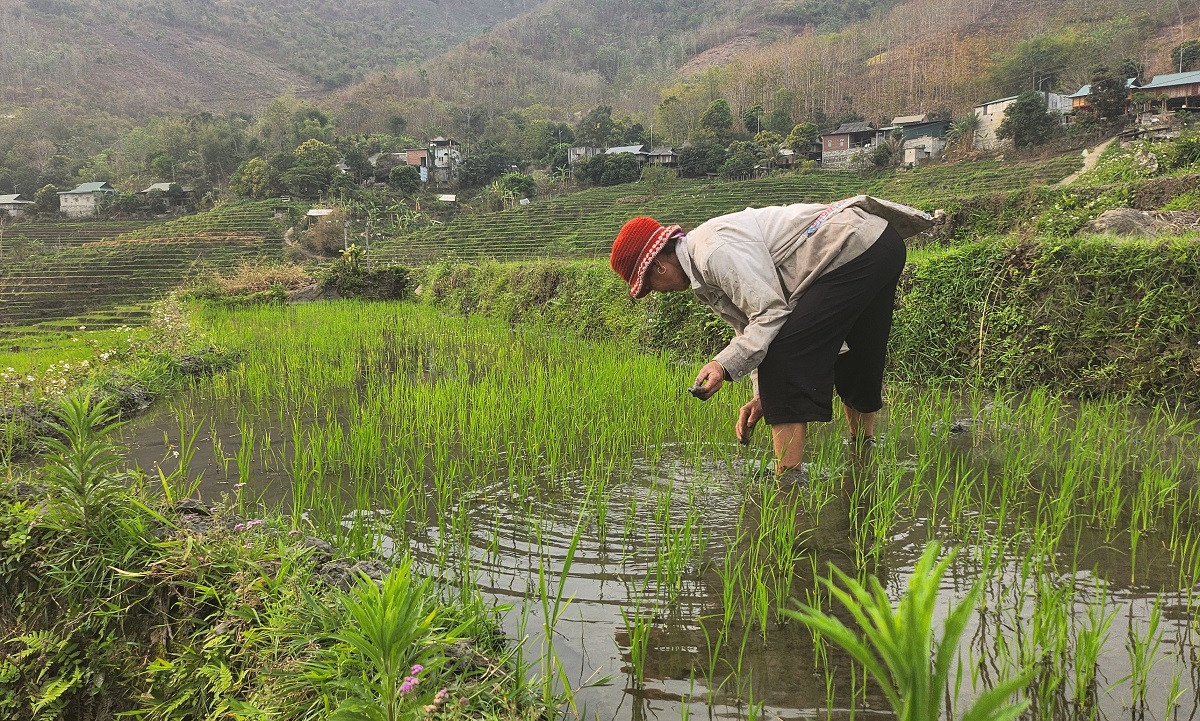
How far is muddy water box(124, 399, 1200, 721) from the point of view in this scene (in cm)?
139

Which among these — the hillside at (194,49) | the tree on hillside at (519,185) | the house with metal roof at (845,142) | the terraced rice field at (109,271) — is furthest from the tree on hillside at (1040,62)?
the hillside at (194,49)

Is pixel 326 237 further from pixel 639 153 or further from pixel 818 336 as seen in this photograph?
pixel 818 336

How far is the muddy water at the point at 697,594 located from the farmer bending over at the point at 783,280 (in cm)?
36

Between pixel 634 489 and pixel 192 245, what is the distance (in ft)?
117

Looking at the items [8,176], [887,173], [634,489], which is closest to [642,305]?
[634,489]

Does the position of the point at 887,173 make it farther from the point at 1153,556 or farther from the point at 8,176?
the point at 8,176

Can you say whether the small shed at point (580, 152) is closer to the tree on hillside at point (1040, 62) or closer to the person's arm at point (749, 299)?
the tree on hillside at point (1040, 62)

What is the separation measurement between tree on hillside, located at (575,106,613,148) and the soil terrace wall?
5517 centimetres

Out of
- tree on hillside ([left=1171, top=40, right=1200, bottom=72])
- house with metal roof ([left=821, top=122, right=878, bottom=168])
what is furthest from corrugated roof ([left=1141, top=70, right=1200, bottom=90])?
house with metal roof ([left=821, top=122, right=878, bottom=168])

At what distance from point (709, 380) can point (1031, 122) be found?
133ft

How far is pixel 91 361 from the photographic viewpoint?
18.5 feet

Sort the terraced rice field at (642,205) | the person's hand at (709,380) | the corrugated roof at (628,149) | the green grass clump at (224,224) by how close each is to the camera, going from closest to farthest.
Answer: the person's hand at (709,380) < the terraced rice field at (642,205) < the green grass clump at (224,224) < the corrugated roof at (628,149)

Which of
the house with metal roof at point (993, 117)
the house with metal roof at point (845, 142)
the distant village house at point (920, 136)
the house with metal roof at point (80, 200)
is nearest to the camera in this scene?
the house with metal roof at point (993, 117)

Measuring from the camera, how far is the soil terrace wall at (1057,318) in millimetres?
3922
